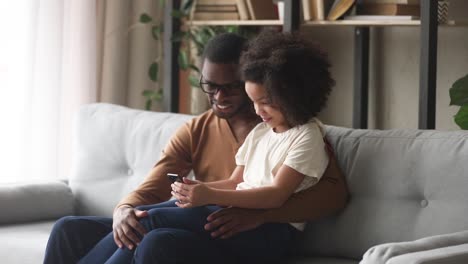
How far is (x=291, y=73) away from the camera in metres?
2.21

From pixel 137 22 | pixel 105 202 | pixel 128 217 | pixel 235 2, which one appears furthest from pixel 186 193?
pixel 137 22

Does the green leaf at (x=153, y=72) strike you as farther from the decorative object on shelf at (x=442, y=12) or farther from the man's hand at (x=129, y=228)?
the man's hand at (x=129, y=228)

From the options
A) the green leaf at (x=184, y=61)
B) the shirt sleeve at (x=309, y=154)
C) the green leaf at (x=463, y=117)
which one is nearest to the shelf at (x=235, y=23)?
the green leaf at (x=184, y=61)

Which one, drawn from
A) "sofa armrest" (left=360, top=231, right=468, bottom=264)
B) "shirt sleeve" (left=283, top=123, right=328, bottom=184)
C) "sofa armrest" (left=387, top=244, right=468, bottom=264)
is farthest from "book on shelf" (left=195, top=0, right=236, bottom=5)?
"sofa armrest" (left=387, top=244, right=468, bottom=264)

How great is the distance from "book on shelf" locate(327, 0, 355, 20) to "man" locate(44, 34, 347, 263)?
2.02ft

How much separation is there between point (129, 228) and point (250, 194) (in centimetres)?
32

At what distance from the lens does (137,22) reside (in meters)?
3.83

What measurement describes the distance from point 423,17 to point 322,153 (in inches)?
25.8

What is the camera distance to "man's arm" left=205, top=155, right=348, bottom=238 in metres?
2.19

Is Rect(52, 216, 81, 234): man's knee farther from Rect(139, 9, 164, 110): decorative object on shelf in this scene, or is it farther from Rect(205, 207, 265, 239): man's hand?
Rect(139, 9, 164, 110): decorative object on shelf

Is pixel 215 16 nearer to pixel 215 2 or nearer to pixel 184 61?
pixel 215 2

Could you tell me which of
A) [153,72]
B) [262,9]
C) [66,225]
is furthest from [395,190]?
[153,72]

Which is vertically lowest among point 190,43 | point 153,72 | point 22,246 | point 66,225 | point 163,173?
point 22,246

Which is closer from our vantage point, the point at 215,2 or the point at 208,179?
the point at 208,179
